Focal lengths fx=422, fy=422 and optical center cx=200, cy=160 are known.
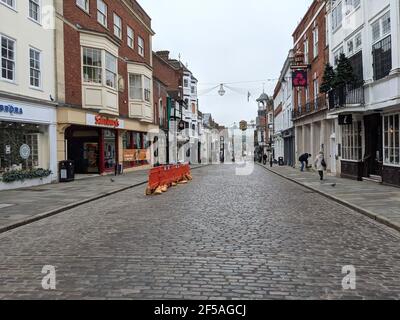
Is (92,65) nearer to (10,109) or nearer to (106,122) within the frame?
(106,122)

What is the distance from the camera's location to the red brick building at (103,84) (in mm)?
21719

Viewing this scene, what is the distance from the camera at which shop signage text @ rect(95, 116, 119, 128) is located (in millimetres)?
24703

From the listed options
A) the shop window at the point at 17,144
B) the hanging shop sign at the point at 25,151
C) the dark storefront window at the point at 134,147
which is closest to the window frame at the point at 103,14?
the dark storefront window at the point at 134,147

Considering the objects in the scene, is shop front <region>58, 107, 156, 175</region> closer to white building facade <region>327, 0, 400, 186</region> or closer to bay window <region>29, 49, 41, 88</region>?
bay window <region>29, 49, 41, 88</region>

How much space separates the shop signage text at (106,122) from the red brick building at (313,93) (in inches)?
514

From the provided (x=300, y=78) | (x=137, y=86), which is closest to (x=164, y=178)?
(x=137, y=86)

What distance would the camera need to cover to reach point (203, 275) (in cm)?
561

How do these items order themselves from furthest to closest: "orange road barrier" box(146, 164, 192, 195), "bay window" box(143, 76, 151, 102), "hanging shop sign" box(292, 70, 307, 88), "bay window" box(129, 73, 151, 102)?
"bay window" box(143, 76, 151, 102) → "hanging shop sign" box(292, 70, 307, 88) → "bay window" box(129, 73, 151, 102) → "orange road barrier" box(146, 164, 192, 195)

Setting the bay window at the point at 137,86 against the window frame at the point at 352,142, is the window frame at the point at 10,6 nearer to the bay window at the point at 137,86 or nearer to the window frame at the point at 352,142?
the bay window at the point at 137,86

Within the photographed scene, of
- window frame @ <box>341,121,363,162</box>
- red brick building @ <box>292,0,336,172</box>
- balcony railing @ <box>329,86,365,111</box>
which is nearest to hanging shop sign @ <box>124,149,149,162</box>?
red brick building @ <box>292,0,336,172</box>

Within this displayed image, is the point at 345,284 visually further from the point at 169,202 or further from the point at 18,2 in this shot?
the point at 18,2

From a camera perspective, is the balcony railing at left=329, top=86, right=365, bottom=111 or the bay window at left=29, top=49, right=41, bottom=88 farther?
the balcony railing at left=329, top=86, right=365, bottom=111

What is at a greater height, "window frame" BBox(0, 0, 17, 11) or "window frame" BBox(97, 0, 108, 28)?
"window frame" BBox(97, 0, 108, 28)
